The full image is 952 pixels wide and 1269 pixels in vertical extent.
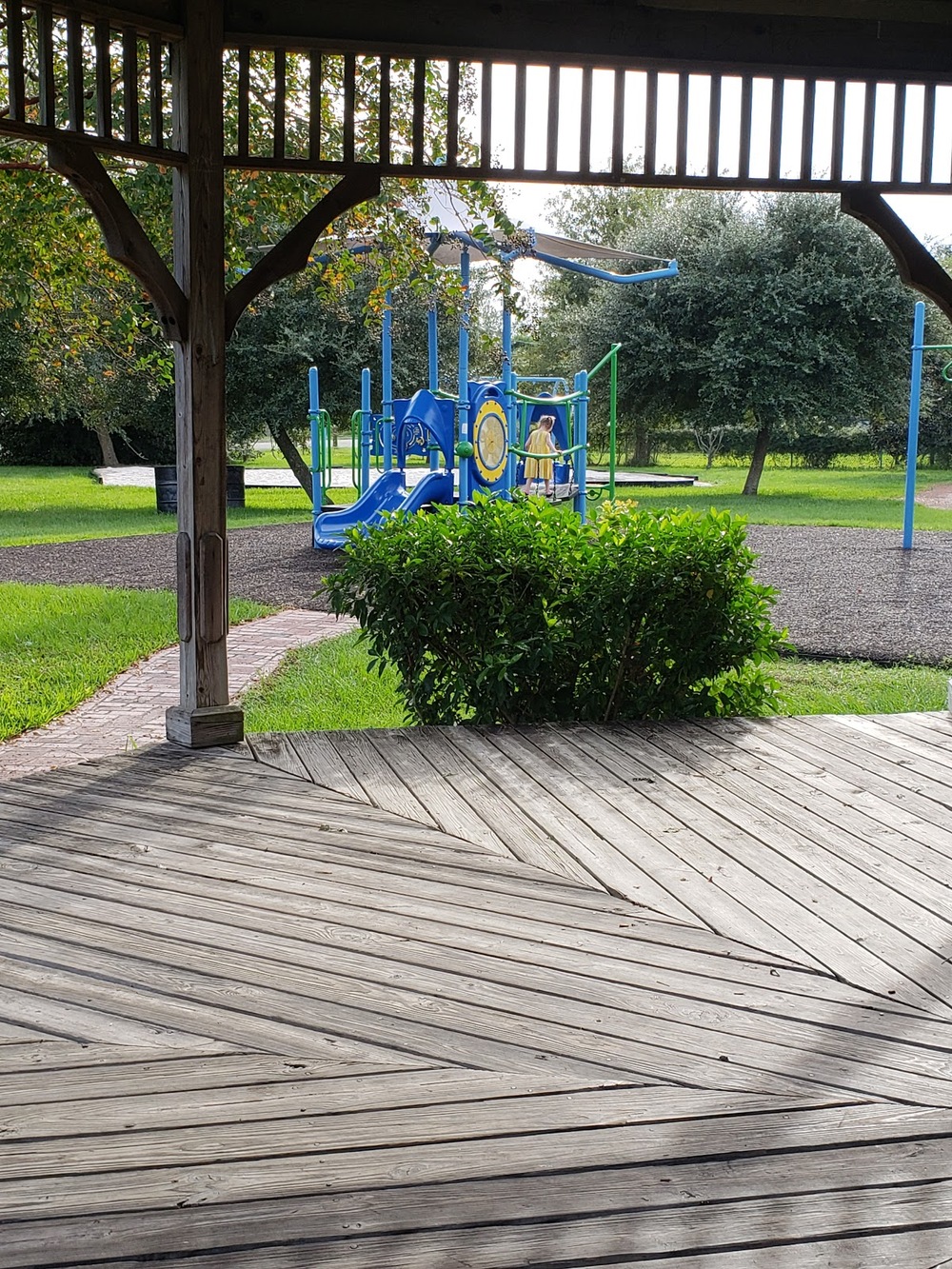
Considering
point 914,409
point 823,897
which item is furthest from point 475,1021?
point 914,409

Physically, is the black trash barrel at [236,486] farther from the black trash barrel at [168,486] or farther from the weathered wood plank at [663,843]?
the weathered wood plank at [663,843]

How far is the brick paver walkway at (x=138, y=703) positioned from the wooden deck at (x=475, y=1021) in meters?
1.68

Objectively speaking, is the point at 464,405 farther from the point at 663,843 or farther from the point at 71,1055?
the point at 71,1055

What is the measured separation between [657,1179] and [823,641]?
669cm

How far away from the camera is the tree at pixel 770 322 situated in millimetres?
21578

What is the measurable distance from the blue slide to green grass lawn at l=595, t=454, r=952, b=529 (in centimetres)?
263

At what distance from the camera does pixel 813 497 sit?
2155 cm

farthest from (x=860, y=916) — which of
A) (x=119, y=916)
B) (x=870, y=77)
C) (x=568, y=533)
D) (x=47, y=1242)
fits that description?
(x=870, y=77)

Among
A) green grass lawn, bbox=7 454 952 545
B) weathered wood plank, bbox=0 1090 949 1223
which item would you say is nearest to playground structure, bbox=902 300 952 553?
green grass lawn, bbox=7 454 952 545

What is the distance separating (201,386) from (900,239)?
2574 millimetres

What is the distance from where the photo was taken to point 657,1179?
202 centimetres

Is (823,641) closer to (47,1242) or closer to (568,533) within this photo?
(568,533)

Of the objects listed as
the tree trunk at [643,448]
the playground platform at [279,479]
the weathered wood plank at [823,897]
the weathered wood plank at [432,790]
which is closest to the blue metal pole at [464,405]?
the weathered wood plank at [432,790]

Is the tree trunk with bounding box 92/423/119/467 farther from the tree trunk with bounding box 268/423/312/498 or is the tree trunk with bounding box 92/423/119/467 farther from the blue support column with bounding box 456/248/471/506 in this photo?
the blue support column with bounding box 456/248/471/506
